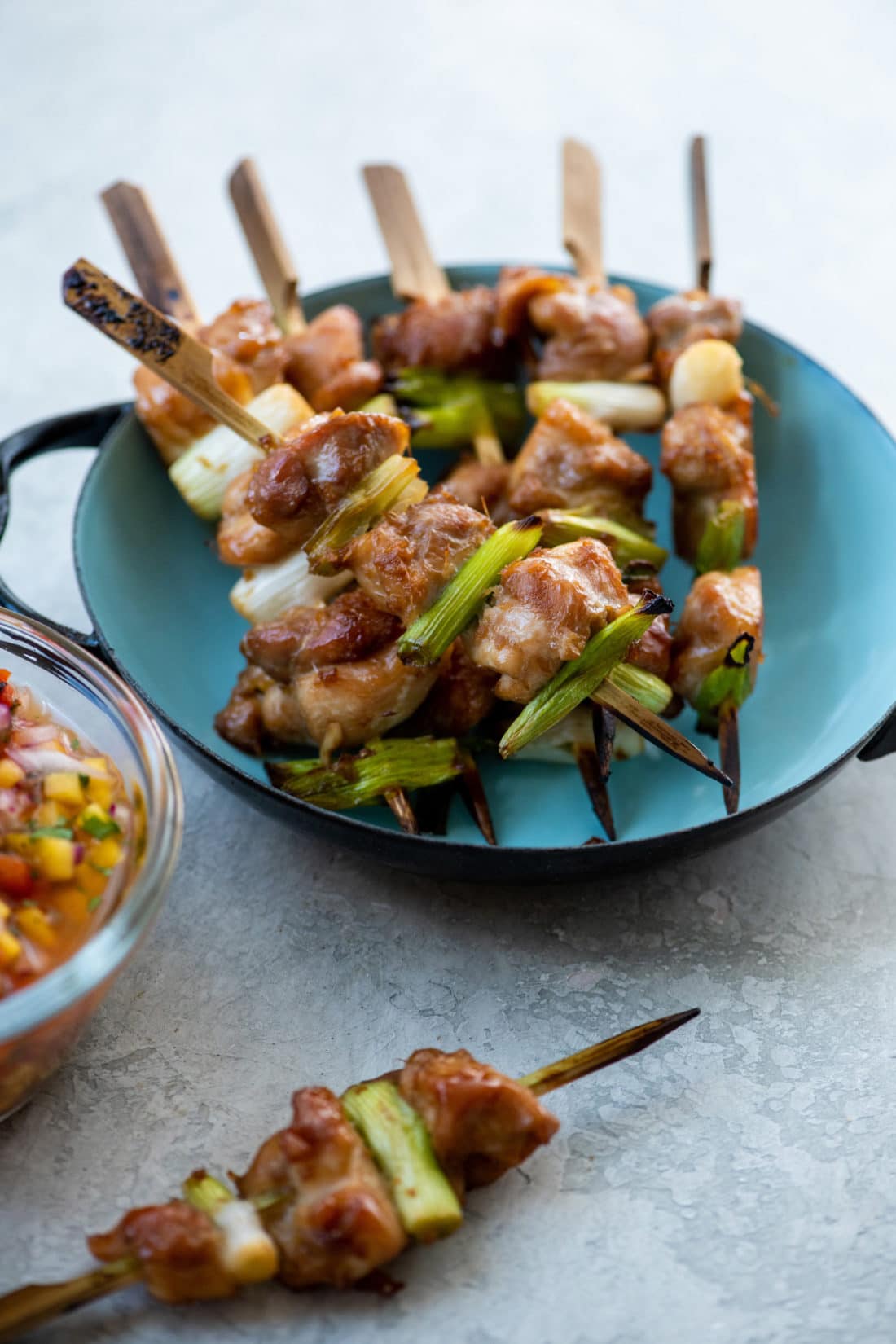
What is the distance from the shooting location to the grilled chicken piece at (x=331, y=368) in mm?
3518

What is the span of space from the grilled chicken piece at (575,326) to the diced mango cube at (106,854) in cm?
188

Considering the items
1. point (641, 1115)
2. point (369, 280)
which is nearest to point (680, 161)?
point (369, 280)

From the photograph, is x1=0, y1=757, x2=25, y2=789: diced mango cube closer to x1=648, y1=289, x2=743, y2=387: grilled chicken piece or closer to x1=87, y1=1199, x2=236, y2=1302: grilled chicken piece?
x1=87, y1=1199, x2=236, y2=1302: grilled chicken piece

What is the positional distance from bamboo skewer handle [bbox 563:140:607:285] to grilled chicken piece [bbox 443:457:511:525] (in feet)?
2.57

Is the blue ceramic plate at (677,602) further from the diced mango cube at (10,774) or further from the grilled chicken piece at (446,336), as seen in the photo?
the diced mango cube at (10,774)

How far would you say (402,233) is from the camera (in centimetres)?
387

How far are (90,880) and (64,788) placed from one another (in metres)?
0.20

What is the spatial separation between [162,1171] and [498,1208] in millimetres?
665

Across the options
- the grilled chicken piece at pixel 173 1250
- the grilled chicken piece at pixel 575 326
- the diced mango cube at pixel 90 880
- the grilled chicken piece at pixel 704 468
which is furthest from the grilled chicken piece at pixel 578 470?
the grilled chicken piece at pixel 173 1250

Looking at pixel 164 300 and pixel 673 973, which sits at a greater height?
pixel 164 300

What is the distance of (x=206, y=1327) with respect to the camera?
2.30m

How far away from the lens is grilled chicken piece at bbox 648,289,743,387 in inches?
142

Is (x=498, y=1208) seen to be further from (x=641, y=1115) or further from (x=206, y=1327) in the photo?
(x=206, y=1327)

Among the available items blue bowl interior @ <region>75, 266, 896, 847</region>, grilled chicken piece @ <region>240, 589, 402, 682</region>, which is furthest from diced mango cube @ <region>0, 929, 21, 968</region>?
grilled chicken piece @ <region>240, 589, 402, 682</region>
